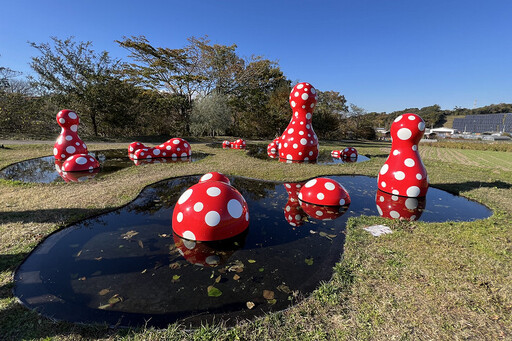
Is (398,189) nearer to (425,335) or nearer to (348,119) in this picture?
(425,335)

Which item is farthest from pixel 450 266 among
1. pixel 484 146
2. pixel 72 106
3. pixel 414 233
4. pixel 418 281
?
pixel 484 146

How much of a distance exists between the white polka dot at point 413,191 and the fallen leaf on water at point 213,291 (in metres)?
5.48

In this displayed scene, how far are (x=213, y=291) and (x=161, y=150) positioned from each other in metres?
10.5

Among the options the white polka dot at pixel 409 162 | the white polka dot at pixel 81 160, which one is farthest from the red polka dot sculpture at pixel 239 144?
the white polka dot at pixel 409 162

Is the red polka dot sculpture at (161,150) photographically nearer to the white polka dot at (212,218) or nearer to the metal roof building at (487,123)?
the white polka dot at (212,218)

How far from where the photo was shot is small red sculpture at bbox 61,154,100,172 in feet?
28.6

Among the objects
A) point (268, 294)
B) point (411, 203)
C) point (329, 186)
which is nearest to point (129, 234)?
point (268, 294)

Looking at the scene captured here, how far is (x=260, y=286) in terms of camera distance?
2.91 meters

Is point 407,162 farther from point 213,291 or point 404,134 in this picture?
point 213,291

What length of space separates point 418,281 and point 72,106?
1109 inches

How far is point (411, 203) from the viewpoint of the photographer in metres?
5.82

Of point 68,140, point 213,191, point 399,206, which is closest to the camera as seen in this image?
point 213,191

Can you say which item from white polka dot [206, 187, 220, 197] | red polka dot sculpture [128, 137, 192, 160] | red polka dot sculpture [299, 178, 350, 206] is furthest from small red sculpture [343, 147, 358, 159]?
white polka dot [206, 187, 220, 197]

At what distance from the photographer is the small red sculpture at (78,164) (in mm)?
8711
